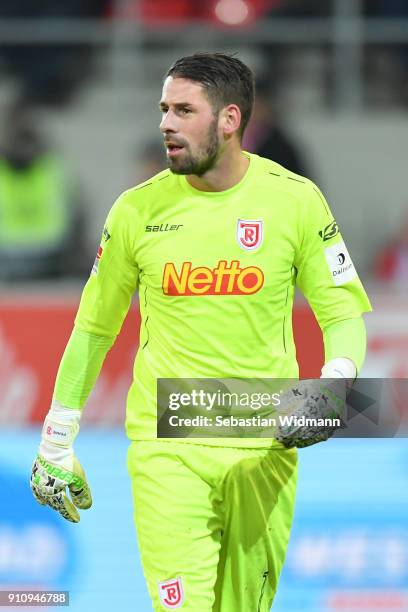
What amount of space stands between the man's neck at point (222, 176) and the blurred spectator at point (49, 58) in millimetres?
9358

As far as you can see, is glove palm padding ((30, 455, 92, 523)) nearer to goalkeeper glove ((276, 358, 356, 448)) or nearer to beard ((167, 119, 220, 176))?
goalkeeper glove ((276, 358, 356, 448))

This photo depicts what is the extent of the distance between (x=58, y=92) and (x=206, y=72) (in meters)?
9.65

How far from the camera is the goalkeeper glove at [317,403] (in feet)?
13.2

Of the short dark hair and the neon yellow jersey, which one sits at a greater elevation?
the short dark hair

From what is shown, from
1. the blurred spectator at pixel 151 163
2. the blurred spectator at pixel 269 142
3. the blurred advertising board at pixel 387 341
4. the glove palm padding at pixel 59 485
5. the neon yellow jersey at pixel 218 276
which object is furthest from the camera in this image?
the blurred spectator at pixel 269 142

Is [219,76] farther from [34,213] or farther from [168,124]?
[34,213]

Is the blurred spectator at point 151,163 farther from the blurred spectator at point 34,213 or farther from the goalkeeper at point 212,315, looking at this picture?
the goalkeeper at point 212,315

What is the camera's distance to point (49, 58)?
13.5m

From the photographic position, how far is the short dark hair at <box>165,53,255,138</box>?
429cm

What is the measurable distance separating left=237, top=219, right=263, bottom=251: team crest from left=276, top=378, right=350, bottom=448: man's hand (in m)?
0.47

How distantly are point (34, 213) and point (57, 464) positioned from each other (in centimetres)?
872

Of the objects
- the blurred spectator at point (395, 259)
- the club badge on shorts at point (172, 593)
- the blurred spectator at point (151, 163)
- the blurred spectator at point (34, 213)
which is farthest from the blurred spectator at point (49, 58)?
the club badge on shorts at point (172, 593)

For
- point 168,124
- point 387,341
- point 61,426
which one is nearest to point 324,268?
point 168,124

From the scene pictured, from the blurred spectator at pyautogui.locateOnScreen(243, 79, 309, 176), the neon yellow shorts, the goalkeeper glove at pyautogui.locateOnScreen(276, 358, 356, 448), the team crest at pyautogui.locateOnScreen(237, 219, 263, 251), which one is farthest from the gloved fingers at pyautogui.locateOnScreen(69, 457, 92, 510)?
the blurred spectator at pyautogui.locateOnScreen(243, 79, 309, 176)
